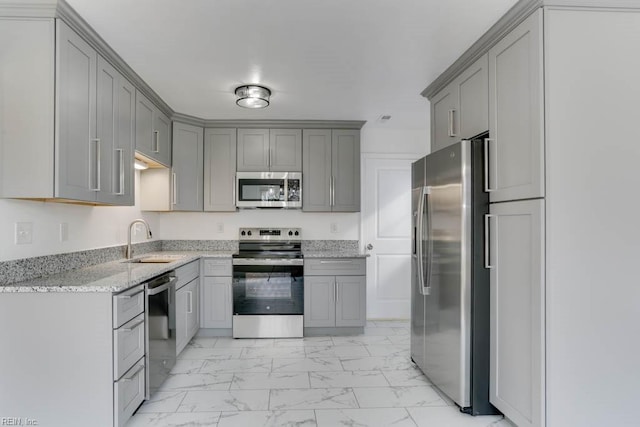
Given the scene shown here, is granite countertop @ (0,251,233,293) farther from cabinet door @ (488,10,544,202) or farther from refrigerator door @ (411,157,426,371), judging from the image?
cabinet door @ (488,10,544,202)

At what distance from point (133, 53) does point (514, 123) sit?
2.50 meters

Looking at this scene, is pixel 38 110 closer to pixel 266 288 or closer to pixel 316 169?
pixel 266 288

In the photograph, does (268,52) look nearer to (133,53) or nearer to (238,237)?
(133,53)

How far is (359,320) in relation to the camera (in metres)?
4.00

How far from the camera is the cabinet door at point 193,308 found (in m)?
3.52

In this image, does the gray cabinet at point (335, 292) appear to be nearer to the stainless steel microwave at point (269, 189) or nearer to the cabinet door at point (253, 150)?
the stainless steel microwave at point (269, 189)

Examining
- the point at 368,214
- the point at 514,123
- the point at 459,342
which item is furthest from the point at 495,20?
the point at 368,214

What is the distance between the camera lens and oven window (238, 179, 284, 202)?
4215mm

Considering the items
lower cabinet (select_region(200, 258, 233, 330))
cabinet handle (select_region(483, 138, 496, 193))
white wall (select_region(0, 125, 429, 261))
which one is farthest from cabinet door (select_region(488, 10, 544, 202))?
lower cabinet (select_region(200, 258, 233, 330))

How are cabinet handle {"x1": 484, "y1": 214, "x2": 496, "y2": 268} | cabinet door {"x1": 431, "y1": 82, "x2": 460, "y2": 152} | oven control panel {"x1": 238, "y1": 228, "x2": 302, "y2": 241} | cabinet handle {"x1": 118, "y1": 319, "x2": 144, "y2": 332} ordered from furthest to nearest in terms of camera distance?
oven control panel {"x1": 238, "y1": 228, "x2": 302, "y2": 241} → cabinet door {"x1": 431, "y1": 82, "x2": 460, "y2": 152} → cabinet handle {"x1": 484, "y1": 214, "x2": 496, "y2": 268} → cabinet handle {"x1": 118, "y1": 319, "x2": 144, "y2": 332}

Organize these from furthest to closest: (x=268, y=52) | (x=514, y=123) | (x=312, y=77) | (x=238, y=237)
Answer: (x=238, y=237), (x=312, y=77), (x=268, y=52), (x=514, y=123)

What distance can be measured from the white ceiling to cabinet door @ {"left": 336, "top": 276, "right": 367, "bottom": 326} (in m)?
1.90

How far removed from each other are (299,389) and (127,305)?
138 centimetres

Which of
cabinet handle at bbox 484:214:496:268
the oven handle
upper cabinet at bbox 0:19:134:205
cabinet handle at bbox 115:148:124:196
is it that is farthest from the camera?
the oven handle
